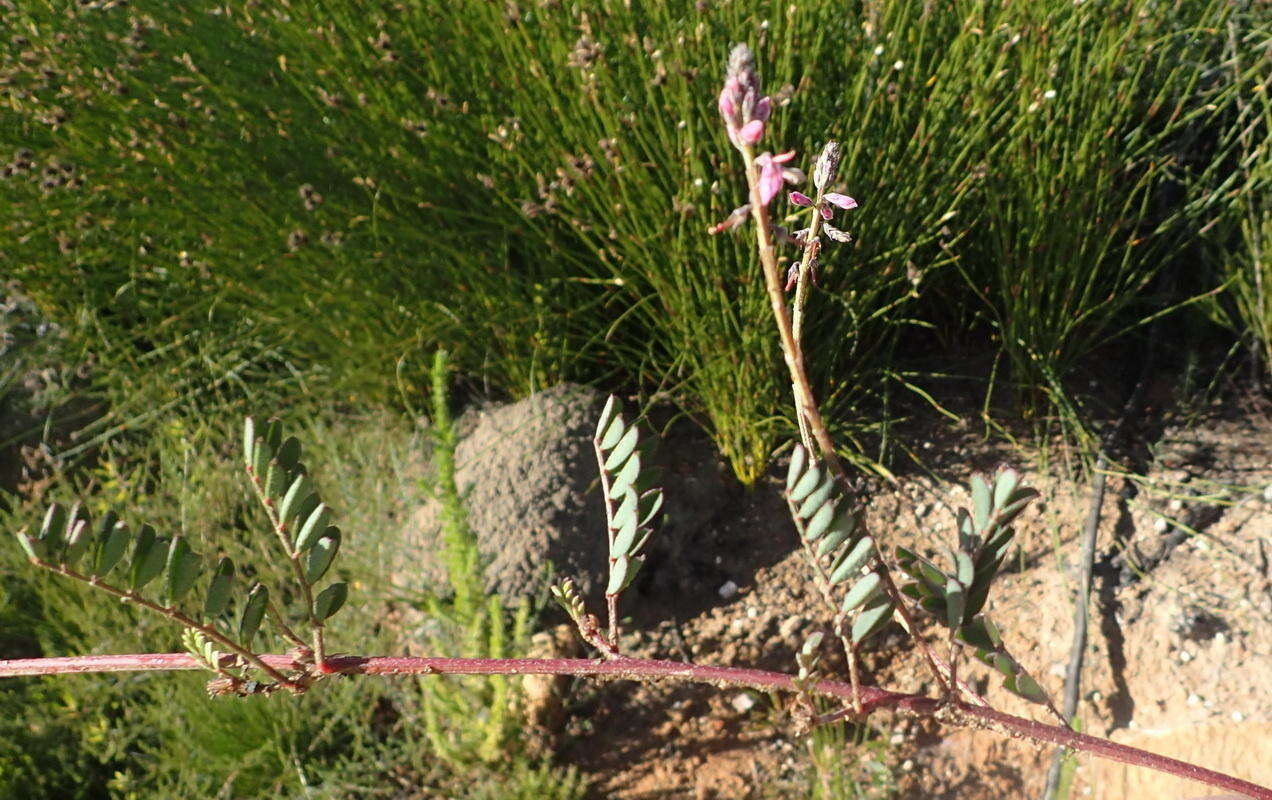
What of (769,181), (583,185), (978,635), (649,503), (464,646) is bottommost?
(464,646)

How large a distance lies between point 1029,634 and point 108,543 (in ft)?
5.37

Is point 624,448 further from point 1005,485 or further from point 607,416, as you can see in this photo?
point 1005,485

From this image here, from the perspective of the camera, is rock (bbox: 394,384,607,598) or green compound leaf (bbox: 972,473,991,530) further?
rock (bbox: 394,384,607,598)

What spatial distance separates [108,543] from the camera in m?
0.58

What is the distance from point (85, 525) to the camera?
0.55m

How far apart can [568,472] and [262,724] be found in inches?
27.1

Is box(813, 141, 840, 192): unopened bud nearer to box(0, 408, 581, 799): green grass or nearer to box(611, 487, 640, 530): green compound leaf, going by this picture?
box(611, 487, 640, 530): green compound leaf

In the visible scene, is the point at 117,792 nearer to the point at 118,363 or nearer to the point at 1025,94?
the point at 118,363

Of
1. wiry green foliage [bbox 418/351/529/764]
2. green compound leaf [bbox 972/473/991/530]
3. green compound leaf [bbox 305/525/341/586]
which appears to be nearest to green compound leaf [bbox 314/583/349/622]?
green compound leaf [bbox 305/525/341/586]

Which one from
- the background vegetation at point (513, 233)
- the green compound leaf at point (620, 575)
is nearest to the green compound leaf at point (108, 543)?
the green compound leaf at point (620, 575)

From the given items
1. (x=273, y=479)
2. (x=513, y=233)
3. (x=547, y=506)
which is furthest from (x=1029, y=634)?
(x=273, y=479)

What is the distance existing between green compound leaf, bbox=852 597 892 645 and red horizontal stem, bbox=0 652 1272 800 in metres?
0.03

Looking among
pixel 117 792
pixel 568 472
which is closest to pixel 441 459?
pixel 568 472

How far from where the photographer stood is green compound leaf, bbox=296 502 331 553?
1.93 feet
